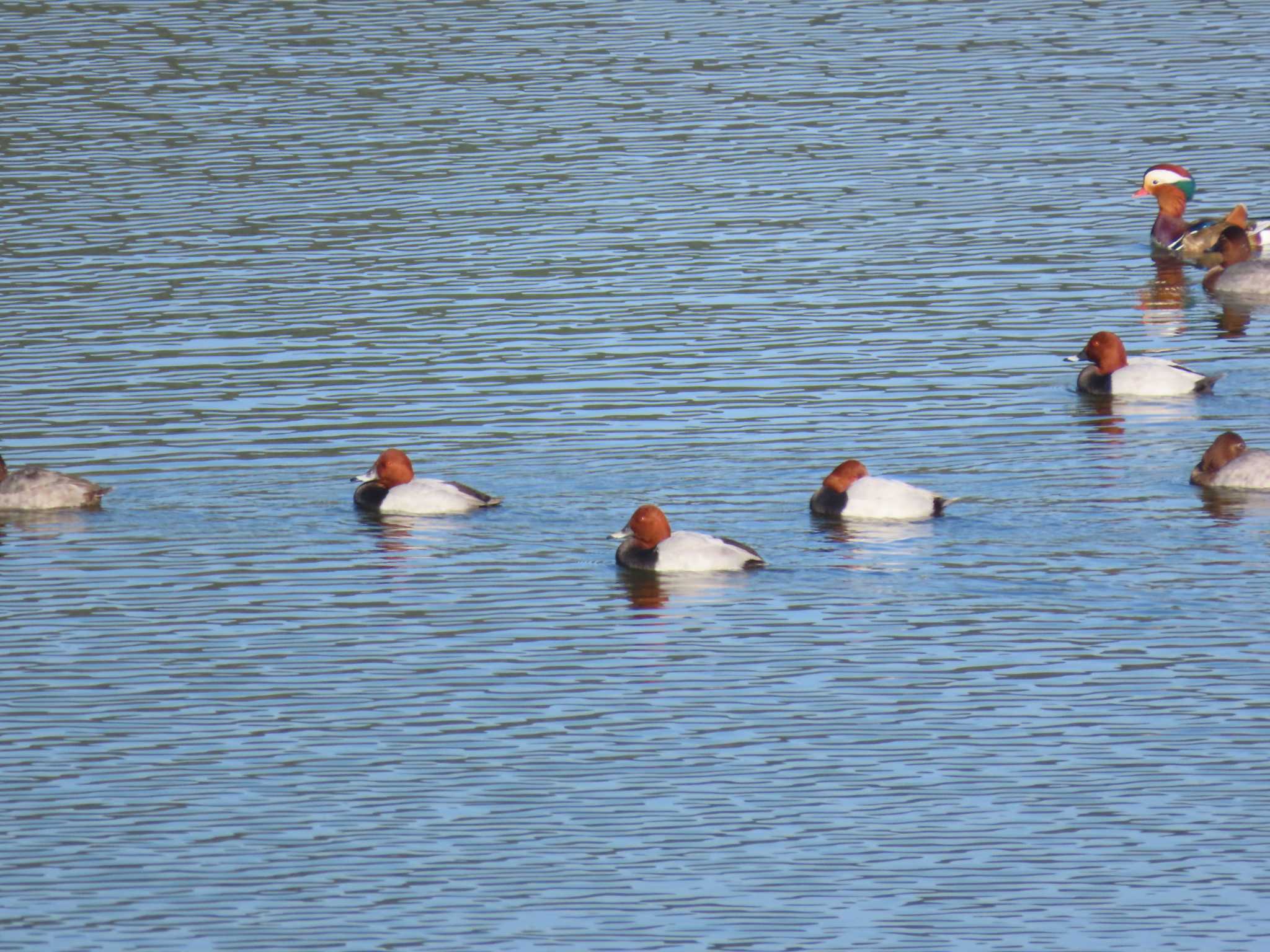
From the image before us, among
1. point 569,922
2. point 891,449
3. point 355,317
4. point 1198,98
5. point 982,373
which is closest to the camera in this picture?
point 569,922

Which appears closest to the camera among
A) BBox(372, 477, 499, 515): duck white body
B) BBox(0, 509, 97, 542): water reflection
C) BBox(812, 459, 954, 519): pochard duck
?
BBox(812, 459, 954, 519): pochard duck

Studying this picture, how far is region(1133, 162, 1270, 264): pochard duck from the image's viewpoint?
27578 millimetres

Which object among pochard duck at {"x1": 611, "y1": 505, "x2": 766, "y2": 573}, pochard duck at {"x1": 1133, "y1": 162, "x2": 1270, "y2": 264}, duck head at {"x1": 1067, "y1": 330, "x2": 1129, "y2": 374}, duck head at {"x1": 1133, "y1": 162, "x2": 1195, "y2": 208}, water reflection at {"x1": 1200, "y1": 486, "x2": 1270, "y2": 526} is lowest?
pochard duck at {"x1": 611, "y1": 505, "x2": 766, "y2": 573}

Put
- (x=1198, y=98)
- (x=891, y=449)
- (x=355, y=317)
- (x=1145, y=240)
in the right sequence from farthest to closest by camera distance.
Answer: (x=1198, y=98), (x=1145, y=240), (x=355, y=317), (x=891, y=449)

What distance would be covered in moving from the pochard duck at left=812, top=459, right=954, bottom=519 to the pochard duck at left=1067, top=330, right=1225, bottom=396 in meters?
3.90

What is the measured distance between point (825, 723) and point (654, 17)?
2603cm

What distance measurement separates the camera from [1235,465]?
1858 centimetres

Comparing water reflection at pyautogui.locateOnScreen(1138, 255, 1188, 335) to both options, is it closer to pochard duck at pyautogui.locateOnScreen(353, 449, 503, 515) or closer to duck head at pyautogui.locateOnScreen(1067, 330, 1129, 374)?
duck head at pyautogui.locateOnScreen(1067, 330, 1129, 374)

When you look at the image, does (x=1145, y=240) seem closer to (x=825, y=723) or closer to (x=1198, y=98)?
(x=1198, y=98)

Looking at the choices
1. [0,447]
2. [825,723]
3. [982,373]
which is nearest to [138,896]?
[825,723]

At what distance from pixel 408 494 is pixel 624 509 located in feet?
5.31

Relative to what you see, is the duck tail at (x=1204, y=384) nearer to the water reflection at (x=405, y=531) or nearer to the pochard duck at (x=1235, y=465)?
the pochard duck at (x=1235, y=465)

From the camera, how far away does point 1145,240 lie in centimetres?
2809

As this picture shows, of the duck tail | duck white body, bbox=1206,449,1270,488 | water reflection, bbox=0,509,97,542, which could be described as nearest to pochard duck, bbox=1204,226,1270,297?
the duck tail
